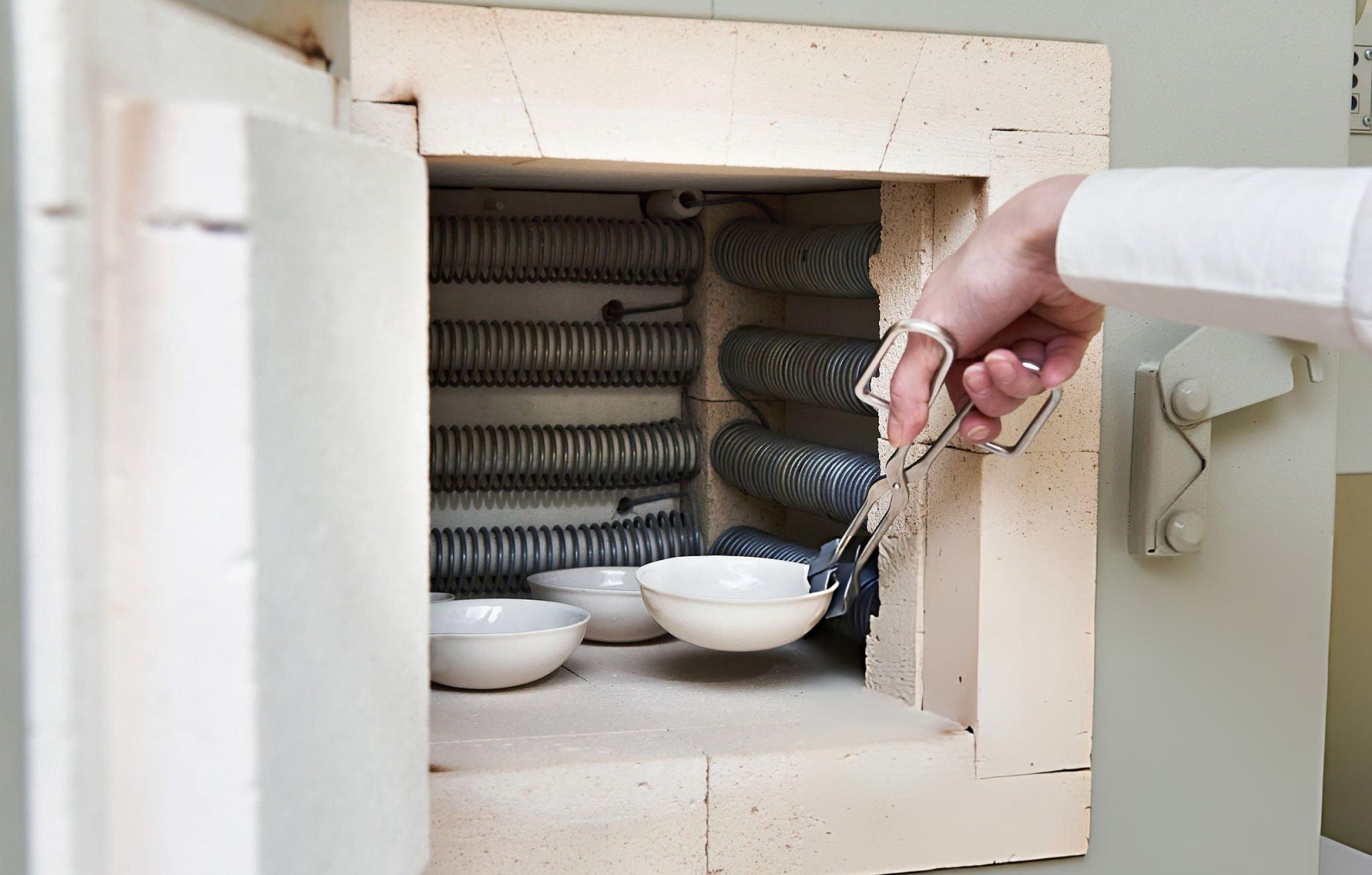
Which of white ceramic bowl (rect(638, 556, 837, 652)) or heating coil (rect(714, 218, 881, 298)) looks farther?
heating coil (rect(714, 218, 881, 298))

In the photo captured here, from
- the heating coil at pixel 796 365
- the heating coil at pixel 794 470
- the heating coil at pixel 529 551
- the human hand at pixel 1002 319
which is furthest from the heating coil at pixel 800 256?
the heating coil at pixel 529 551

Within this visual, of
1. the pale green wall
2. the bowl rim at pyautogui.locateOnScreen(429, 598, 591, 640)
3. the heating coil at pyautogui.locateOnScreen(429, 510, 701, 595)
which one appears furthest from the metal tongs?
the heating coil at pyautogui.locateOnScreen(429, 510, 701, 595)

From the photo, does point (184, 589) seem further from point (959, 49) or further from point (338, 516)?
point (959, 49)

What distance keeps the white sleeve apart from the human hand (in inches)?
4.0

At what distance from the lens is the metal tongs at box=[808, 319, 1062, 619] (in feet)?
4.81

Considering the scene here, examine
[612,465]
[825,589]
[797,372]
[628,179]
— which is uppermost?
[628,179]

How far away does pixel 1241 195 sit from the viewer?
43.3 inches

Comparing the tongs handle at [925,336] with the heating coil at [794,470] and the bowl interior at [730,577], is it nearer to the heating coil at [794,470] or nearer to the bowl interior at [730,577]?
the heating coil at [794,470]

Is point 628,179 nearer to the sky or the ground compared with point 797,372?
nearer to the sky

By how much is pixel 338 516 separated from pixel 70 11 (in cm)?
32

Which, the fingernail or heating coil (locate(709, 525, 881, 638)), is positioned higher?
the fingernail

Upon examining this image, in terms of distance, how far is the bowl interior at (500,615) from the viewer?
197 centimetres

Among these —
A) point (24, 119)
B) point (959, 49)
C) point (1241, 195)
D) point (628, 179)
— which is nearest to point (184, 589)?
point (24, 119)

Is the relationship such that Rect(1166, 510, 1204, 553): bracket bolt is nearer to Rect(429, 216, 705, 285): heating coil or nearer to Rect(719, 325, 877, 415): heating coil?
Rect(719, 325, 877, 415): heating coil
